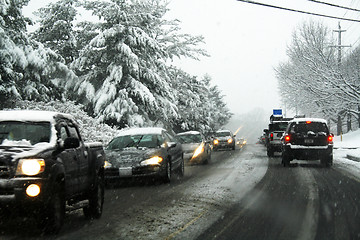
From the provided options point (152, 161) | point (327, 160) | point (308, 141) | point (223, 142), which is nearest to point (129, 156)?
point (152, 161)

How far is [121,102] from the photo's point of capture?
28.0m

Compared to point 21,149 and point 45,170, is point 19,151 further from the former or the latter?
point 45,170

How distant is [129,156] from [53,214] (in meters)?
6.38

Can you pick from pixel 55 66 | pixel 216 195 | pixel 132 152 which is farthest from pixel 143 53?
pixel 216 195

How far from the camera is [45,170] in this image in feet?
19.9

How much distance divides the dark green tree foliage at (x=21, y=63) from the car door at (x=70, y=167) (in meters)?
13.7

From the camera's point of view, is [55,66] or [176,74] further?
[176,74]

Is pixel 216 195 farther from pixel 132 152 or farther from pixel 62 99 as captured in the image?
pixel 62 99

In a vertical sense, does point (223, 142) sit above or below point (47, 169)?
below

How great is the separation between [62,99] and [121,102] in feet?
11.6

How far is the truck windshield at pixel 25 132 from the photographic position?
691cm

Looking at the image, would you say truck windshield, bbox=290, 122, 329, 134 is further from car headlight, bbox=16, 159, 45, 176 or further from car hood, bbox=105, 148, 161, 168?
car headlight, bbox=16, 159, 45, 176

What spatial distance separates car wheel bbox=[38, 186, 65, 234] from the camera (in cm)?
612

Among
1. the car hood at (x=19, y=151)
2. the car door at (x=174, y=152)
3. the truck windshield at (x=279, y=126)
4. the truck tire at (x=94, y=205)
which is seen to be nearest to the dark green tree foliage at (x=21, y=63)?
the car door at (x=174, y=152)
